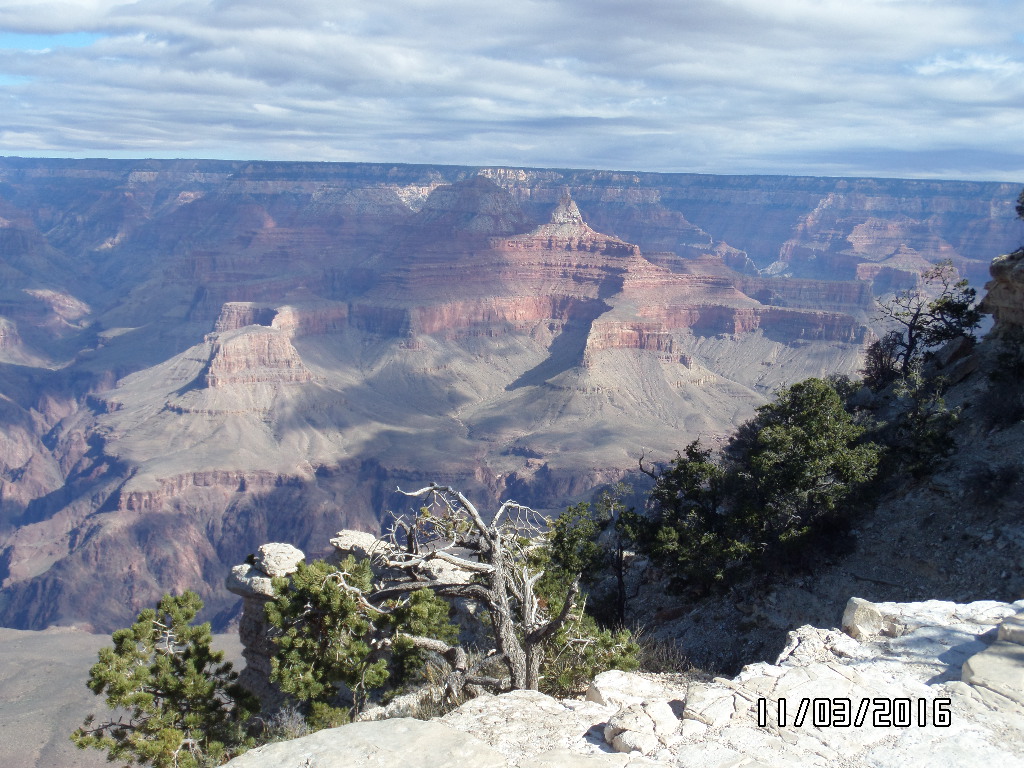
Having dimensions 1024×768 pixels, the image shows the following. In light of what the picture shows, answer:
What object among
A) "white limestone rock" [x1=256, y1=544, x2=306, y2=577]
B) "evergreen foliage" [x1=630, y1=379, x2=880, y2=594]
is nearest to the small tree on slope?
"evergreen foliage" [x1=630, y1=379, x2=880, y2=594]

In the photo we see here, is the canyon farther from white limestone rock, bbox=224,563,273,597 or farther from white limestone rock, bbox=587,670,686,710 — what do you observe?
white limestone rock, bbox=587,670,686,710

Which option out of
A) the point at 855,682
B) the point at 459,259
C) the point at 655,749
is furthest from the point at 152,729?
the point at 459,259

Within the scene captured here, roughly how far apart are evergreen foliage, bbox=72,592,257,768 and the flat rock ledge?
235 inches

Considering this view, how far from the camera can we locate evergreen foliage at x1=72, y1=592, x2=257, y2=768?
1348 centimetres

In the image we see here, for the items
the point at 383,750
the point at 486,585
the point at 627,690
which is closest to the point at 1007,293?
the point at 486,585

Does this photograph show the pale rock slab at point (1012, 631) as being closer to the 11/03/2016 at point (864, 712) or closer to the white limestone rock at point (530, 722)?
the 11/03/2016 at point (864, 712)

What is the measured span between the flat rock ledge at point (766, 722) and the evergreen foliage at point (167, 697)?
5.96 meters

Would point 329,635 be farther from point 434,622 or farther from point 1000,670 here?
point 1000,670

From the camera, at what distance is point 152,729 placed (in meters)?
13.8

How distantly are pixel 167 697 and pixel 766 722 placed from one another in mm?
11152

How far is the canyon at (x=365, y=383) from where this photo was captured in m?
96.9

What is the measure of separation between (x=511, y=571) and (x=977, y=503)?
1163 centimetres

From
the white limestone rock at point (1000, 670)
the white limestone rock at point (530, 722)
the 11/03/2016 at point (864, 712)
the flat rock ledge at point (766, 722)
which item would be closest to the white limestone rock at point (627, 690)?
the flat rock ledge at point (766, 722)

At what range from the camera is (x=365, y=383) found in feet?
463
